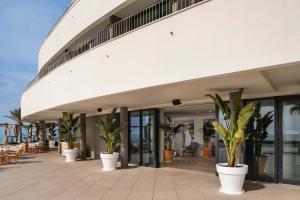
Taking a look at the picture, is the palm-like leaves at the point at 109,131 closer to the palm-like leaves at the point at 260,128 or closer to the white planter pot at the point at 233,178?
the palm-like leaves at the point at 260,128

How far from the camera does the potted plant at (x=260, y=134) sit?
10594 mm

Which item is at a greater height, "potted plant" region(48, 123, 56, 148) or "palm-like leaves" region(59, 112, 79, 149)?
"palm-like leaves" region(59, 112, 79, 149)

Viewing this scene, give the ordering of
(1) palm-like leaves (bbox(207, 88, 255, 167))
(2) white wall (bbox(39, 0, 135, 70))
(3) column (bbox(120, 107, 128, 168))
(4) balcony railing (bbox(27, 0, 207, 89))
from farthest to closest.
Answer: (3) column (bbox(120, 107, 128, 168)), (2) white wall (bbox(39, 0, 135, 70)), (4) balcony railing (bbox(27, 0, 207, 89)), (1) palm-like leaves (bbox(207, 88, 255, 167))

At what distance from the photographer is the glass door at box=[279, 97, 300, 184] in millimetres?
9891

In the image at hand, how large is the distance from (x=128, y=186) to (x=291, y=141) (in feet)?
18.0

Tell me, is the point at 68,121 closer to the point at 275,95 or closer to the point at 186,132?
the point at 186,132

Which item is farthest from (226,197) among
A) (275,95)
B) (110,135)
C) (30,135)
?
(30,135)

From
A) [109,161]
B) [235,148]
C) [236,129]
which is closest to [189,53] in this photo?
[236,129]

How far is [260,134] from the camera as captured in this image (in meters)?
10.7

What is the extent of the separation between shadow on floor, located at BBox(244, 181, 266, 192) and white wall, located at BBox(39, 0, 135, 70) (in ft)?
24.7

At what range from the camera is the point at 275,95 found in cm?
1044

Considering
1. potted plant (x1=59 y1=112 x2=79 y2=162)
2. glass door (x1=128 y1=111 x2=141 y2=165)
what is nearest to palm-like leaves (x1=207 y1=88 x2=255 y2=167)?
glass door (x1=128 y1=111 x2=141 y2=165)

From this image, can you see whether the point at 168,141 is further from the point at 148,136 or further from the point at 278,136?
the point at 278,136

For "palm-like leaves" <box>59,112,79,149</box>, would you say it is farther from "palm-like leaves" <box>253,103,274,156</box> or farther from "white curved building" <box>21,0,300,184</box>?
"palm-like leaves" <box>253,103,274,156</box>
